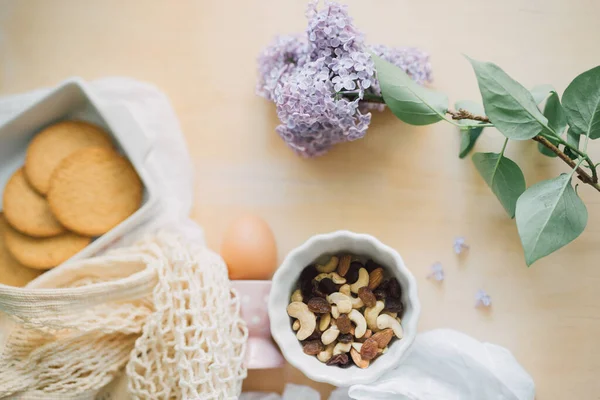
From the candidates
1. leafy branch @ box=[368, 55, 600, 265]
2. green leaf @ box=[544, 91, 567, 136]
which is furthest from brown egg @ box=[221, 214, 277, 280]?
green leaf @ box=[544, 91, 567, 136]

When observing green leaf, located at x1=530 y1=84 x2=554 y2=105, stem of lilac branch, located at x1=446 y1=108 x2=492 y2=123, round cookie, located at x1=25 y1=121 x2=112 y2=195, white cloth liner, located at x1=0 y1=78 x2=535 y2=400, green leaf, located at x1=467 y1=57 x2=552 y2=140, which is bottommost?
white cloth liner, located at x1=0 y1=78 x2=535 y2=400

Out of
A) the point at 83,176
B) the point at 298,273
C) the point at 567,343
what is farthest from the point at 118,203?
the point at 567,343

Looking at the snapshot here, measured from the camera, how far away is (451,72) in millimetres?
816

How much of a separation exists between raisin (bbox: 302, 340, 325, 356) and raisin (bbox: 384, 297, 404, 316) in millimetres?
→ 106

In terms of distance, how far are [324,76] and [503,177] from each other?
0.94 ft

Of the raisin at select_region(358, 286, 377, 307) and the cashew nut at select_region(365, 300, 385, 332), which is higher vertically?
the raisin at select_region(358, 286, 377, 307)

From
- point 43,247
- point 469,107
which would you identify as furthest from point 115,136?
point 469,107

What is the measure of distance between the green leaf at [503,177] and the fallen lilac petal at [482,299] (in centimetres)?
14

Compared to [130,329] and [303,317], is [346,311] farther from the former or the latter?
[130,329]

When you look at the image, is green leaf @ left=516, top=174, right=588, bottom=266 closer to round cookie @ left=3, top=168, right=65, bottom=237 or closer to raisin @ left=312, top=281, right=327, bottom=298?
raisin @ left=312, top=281, right=327, bottom=298

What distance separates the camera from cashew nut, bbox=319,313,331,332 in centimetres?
73

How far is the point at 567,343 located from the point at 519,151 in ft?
1.00

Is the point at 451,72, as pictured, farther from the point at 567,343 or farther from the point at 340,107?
the point at 567,343

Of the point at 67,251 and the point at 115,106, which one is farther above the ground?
the point at 115,106
